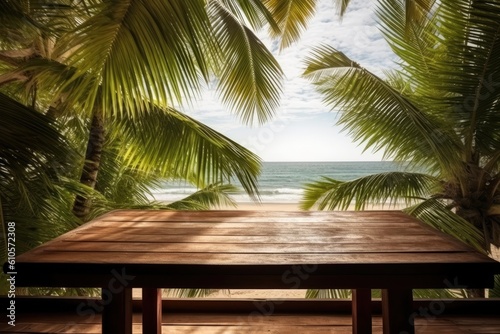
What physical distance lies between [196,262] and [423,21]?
10.5ft

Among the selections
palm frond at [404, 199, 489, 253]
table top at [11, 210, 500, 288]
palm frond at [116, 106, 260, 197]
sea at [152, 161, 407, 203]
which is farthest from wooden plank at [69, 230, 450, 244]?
sea at [152, 161, 407, 203]

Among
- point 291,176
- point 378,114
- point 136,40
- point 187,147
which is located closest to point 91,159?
point 187,147

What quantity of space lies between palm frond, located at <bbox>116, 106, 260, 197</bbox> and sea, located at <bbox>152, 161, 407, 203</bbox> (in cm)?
1545

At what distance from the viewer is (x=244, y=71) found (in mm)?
3094

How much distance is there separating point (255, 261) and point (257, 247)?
0.43 ft

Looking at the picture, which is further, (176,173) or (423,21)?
(423,21)

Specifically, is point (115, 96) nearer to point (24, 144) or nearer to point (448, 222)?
point (24, 144)

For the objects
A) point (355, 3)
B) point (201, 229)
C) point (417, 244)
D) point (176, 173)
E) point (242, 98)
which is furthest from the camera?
point (355, 3)

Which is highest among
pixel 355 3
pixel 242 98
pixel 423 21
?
pixel 355 3

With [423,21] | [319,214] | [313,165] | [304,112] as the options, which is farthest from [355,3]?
[319,214]

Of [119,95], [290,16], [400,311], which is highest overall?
[290,16]

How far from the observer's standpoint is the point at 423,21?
3250 mm

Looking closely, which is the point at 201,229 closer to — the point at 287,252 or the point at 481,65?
the point at 287,252

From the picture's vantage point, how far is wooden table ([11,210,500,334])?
0.90 metres
